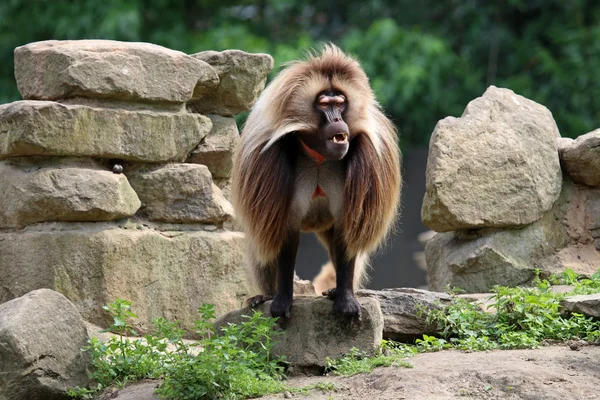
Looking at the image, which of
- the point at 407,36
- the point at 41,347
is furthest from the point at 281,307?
the point at 407,36

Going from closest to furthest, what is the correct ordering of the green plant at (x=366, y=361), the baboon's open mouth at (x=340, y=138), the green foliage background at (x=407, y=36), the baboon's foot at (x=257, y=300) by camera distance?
1. the green plant at (x=366, y=361)
2. the baboon's open mouth at (x=340, y=138)
3. the baboon's foot at (x=257, y=300)
4. the green foliage background at (x=407, y=36)

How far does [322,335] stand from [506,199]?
1779 mm

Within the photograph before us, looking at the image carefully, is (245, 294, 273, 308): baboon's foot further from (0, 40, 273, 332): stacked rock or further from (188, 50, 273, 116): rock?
(188, 50, 273, 116): rock

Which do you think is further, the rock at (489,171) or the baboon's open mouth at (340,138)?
the rock at (489,171)

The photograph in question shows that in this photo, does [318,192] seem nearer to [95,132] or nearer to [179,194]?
[179,194]

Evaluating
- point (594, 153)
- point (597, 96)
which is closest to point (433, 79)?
point (597, 96)

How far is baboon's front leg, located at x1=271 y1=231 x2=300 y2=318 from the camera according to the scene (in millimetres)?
4746

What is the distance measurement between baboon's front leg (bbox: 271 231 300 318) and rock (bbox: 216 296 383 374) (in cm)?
8

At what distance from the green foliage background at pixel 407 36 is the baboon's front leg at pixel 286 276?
559cm

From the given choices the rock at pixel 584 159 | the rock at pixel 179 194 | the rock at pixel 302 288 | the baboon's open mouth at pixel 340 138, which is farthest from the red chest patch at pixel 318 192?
the rock at pixel 584 159

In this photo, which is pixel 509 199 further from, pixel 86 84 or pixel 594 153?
pixel 86 84

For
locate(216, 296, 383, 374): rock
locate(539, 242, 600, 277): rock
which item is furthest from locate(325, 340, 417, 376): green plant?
locate(539, 242, 600, 277): rock

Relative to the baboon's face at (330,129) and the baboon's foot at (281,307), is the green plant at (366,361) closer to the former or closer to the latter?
the baboon's foot at (281,307)

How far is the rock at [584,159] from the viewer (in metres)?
5.96
